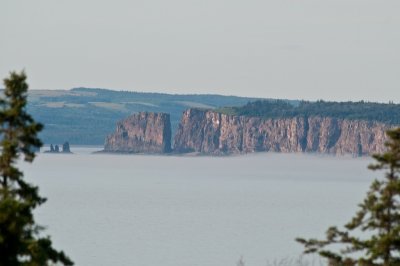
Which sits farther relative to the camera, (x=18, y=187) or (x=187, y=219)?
(x=187, y=219)

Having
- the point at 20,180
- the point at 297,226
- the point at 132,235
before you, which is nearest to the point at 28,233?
the point at 20,180

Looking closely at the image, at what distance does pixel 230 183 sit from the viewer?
141375mm

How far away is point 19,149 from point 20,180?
0.43m

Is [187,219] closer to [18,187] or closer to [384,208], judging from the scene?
[384,208]

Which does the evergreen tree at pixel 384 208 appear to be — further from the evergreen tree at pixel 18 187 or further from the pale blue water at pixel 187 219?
the pale blue water at pixel 187 219

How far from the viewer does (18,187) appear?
587 inches

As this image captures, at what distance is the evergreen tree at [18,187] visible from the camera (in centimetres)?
1406

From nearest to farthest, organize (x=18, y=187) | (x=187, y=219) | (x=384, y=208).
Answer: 1. (x=18, y=187)
2. (x=384, y=208)
3. (x=187, y=219)

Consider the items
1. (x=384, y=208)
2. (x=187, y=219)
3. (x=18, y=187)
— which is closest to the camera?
(x=18, y=187)

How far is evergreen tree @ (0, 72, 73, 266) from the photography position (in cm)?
1406

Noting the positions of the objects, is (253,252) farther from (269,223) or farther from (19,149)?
(19,149)

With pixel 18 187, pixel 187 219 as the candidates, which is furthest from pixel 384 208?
pixel 187 219

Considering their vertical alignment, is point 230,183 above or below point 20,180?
below

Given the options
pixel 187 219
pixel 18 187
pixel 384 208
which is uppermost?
pixel 18 187
